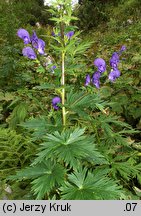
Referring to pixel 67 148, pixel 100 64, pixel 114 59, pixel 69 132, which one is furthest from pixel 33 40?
pixel 67 148

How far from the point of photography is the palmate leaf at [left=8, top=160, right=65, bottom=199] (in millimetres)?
1873

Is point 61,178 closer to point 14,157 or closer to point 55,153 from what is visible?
point 55,153

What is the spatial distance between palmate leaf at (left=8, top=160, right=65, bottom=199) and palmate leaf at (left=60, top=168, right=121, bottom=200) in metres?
0.05

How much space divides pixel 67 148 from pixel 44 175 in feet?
0.71

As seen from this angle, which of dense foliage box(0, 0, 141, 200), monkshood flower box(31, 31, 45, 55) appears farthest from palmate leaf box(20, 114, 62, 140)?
monkshood flower box(31, 31, 45, 55)

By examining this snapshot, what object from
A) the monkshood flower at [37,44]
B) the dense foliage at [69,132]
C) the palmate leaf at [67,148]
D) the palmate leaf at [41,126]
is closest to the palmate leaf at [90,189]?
the dense foliage at [69,132]

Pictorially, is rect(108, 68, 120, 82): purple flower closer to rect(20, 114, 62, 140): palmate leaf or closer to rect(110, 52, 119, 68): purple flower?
rect(110, 52, 119, 68): purple flower

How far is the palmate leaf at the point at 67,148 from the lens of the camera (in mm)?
1792

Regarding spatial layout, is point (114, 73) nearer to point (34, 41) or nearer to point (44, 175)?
point (34, 41)

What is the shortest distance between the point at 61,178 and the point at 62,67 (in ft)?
1.82

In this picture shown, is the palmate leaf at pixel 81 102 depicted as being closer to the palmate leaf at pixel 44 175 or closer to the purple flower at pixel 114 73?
the palmate leaf at pixel 44 175

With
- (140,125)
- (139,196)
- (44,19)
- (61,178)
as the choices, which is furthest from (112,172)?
(44,19)

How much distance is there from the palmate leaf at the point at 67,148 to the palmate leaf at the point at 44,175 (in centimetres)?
10

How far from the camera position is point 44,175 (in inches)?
76.5
